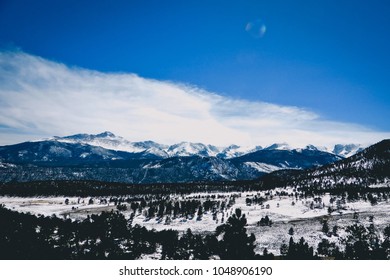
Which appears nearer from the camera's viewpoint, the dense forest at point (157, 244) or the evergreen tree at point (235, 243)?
the evergreen tree at point (235, 243)

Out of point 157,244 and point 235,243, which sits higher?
point 235,243

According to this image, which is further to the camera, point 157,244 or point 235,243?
point 157,244

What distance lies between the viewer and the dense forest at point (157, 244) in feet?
173

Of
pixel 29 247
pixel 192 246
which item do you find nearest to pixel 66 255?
pixel 29 247

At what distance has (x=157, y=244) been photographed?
149 m

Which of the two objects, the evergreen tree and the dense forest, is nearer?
the evergreen tree

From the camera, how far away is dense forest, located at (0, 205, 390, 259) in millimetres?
52594

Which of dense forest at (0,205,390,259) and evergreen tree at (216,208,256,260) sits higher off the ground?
evergreen tree at (216,208,256,260)
